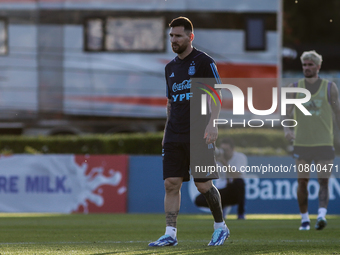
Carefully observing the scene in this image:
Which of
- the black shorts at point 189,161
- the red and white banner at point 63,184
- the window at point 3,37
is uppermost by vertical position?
the window at point 3,37

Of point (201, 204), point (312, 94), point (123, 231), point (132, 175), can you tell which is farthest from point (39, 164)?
point (312, 94)

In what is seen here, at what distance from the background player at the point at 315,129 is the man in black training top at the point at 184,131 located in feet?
7.40

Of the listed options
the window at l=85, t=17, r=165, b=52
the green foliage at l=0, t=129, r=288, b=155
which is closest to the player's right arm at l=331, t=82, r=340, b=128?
the green foliage at l=0, t=129, r=288, b=155

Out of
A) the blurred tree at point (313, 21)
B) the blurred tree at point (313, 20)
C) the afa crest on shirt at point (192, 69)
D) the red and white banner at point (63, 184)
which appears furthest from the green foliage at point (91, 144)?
the blurred tree at point (313, 21)

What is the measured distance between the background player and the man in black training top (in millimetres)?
2255

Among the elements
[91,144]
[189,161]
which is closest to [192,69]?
[189,161]

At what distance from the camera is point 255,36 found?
1431 cm

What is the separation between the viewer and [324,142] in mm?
7383

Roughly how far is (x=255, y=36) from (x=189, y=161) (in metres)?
9.36

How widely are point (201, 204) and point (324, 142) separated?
3.56 m

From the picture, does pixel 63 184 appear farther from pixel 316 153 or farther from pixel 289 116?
pixel 316 153

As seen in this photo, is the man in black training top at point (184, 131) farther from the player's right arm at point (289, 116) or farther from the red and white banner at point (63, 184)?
the red and white banner at point (63, 184)

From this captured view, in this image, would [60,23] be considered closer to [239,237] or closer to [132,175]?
[132,175]

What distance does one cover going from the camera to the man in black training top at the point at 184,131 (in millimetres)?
5395
